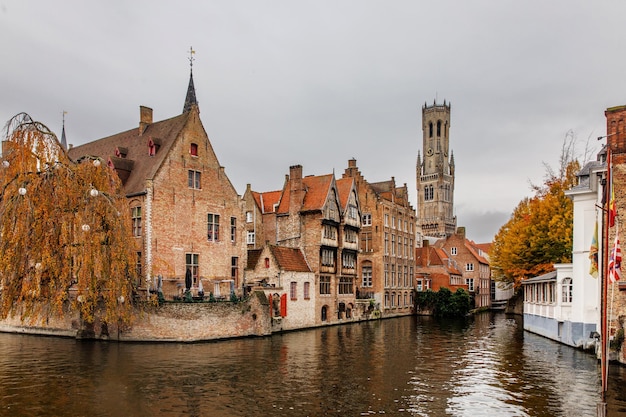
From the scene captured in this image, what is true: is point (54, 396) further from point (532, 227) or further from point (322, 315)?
point (532, 227)

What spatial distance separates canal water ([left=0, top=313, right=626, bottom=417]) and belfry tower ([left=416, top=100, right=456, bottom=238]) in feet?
358

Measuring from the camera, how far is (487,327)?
1684 inches

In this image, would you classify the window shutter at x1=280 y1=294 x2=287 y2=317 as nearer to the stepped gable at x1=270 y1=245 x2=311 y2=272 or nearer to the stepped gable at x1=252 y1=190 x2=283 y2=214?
the stepped gable at x1=270 y1=245 x2=311 y2=272

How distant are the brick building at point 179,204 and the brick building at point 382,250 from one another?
59.1 ft

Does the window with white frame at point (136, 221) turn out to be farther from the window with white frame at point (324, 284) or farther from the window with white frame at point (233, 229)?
the window with white frame at point (324, 284)

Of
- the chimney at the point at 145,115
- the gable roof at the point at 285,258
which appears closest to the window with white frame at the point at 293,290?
the gable roof at the point at 285,258

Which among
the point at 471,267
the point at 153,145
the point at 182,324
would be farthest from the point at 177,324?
the point at 471,267

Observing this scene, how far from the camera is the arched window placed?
28.9m

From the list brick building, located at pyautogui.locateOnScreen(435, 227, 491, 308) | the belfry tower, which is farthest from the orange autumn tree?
the belfry tower

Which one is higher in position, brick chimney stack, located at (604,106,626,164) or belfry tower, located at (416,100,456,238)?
belfry tower, located at (416,100,456,238)

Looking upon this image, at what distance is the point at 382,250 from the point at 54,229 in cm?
3455

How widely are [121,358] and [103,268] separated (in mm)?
4202

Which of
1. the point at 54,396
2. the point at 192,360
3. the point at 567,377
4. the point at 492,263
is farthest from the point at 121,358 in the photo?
the point at 492,263

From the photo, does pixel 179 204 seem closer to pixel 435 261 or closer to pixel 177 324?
pixel 177 324
